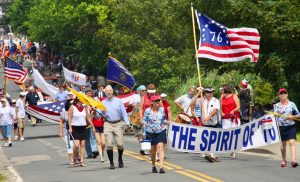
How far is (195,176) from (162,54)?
96.9 feet

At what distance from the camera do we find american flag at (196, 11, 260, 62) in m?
19.7

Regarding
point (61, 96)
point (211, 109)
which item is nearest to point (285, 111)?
point (211, 109)

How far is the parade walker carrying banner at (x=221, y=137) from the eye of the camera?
727 inches

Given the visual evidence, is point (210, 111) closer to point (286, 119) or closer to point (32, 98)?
point (286, 119)

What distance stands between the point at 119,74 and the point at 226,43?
31.5 feet

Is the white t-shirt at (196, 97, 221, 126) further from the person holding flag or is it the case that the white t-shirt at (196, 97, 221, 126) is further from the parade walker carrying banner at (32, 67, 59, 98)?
the parade walker carrying banner at (32, 67, 59, 98)

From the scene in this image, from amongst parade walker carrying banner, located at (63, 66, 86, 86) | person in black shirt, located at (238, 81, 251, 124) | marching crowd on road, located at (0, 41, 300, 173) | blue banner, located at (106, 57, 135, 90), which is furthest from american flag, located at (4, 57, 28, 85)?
marching crowd on road, located at (0, 41, 300, 173)

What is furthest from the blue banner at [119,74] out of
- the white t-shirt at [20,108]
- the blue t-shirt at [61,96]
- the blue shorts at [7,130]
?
the blue t-shirt at [61,96]

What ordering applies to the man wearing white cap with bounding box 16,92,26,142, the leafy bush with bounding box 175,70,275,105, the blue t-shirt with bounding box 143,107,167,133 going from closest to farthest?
the blue t-shirt with bounding box 143,107,167,133 → the man wearing white cap with bounding box 16,92,26,142 → the leafy bush with bounding box 175,70,275,105

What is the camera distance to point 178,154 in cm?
2150

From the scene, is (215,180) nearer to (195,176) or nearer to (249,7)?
(195,176)

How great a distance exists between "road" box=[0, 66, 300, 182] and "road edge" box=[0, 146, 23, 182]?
0.12 metres

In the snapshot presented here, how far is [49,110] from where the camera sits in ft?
101

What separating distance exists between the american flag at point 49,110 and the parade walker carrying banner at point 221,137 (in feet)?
41.6
